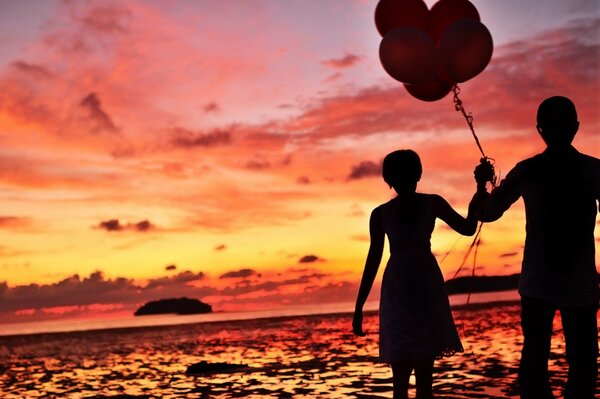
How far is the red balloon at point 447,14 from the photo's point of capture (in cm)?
758

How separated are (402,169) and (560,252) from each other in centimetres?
129

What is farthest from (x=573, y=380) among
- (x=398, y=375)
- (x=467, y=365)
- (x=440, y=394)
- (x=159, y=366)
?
(x=159, y=366)

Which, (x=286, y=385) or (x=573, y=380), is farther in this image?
(x=286, y=385)

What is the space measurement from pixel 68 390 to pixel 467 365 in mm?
9767

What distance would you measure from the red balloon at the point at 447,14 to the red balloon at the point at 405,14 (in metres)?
0.08

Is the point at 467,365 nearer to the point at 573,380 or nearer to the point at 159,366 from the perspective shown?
the point at 159,366

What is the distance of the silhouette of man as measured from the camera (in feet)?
16.5

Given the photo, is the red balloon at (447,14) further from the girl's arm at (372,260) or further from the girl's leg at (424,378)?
the girl's leg at (424,378)

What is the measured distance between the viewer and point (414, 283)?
5770mm

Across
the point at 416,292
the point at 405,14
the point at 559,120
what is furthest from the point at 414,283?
the point at 405,14

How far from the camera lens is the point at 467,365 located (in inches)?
709

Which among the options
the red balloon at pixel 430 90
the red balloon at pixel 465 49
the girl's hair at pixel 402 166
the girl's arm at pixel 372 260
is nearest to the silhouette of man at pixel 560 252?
the girl's hair at pixel 402 166

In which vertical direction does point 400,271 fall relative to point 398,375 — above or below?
above

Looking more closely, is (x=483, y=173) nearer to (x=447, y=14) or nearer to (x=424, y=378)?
(x=424, y=378)
